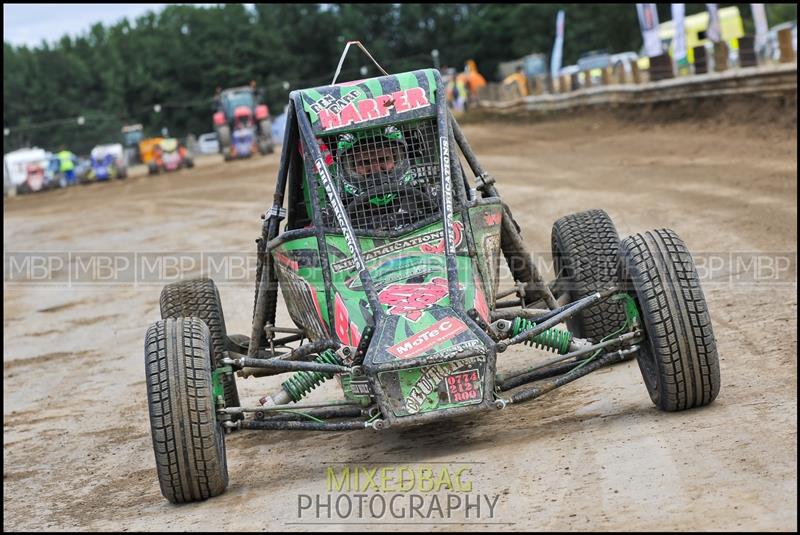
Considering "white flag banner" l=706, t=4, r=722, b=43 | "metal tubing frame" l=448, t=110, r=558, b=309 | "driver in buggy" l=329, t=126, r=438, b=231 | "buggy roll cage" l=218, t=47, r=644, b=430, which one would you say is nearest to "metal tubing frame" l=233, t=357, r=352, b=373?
"buggy roll cage" l=218, t=47, r=644, b=430

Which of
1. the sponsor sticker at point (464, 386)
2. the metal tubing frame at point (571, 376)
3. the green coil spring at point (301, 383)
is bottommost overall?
the metal tubing frame at point (571, 376)

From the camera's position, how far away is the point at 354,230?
268 inches

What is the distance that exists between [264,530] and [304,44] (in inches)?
3233

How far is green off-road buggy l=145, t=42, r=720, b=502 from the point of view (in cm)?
578

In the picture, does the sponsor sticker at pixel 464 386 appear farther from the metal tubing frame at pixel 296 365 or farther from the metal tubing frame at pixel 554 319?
the metal tubing frame at pixel 296 365

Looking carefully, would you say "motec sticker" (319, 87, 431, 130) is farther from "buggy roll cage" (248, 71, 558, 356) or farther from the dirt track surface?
the dirt track surface

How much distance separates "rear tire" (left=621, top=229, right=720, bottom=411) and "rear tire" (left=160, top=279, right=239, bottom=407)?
2.77m

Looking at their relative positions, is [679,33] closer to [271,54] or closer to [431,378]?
[431,378]

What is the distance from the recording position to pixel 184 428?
5785 millimetres

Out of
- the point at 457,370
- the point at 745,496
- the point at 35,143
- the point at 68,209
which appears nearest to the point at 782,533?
the point at 745,496

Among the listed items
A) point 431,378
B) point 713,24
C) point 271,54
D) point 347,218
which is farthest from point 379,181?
point 271,54

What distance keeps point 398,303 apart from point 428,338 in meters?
0.44

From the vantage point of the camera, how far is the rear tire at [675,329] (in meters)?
5.98

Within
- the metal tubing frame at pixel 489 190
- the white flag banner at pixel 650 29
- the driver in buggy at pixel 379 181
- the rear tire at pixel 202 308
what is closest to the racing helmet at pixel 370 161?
the driver in buggy at pixel 379 181
